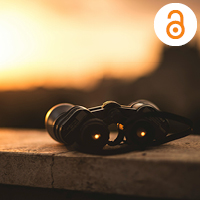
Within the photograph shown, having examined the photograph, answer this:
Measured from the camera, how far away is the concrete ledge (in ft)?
5.06

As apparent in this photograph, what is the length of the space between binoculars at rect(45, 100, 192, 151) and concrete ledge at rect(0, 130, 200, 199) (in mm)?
89

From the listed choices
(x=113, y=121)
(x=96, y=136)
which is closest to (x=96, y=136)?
(x=96, y=136)

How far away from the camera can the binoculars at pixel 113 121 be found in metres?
1.80

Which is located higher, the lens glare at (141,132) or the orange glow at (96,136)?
the lens glare at (141,132)

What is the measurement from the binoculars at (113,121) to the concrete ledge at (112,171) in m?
0.09

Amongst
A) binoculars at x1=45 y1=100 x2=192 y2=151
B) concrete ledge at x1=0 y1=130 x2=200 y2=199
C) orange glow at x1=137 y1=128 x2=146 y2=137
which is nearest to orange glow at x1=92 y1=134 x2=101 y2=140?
binoculars at x1=45 y1=100 x2=192 y2=151

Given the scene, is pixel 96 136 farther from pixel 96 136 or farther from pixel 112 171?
pixel 112 171

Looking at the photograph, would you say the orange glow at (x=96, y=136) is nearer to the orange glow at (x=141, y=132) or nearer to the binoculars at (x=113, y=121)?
the binoculars at (x=113, y=121)

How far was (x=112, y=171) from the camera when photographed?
1.66 meters

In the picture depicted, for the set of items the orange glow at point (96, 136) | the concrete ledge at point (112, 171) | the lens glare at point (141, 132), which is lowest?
the concrete ledge at point (112, 171)

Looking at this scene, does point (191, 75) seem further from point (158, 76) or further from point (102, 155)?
point (102, 155)

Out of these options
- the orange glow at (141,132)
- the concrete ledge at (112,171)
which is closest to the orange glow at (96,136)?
the concrete ledge at (112,171)

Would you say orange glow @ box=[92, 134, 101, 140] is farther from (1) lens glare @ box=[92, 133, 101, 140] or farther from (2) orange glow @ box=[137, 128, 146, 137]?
(2) orange glow @ box=[137, 128, 146, 137]

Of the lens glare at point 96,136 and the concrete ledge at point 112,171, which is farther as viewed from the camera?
the lens glare at point 96,136
